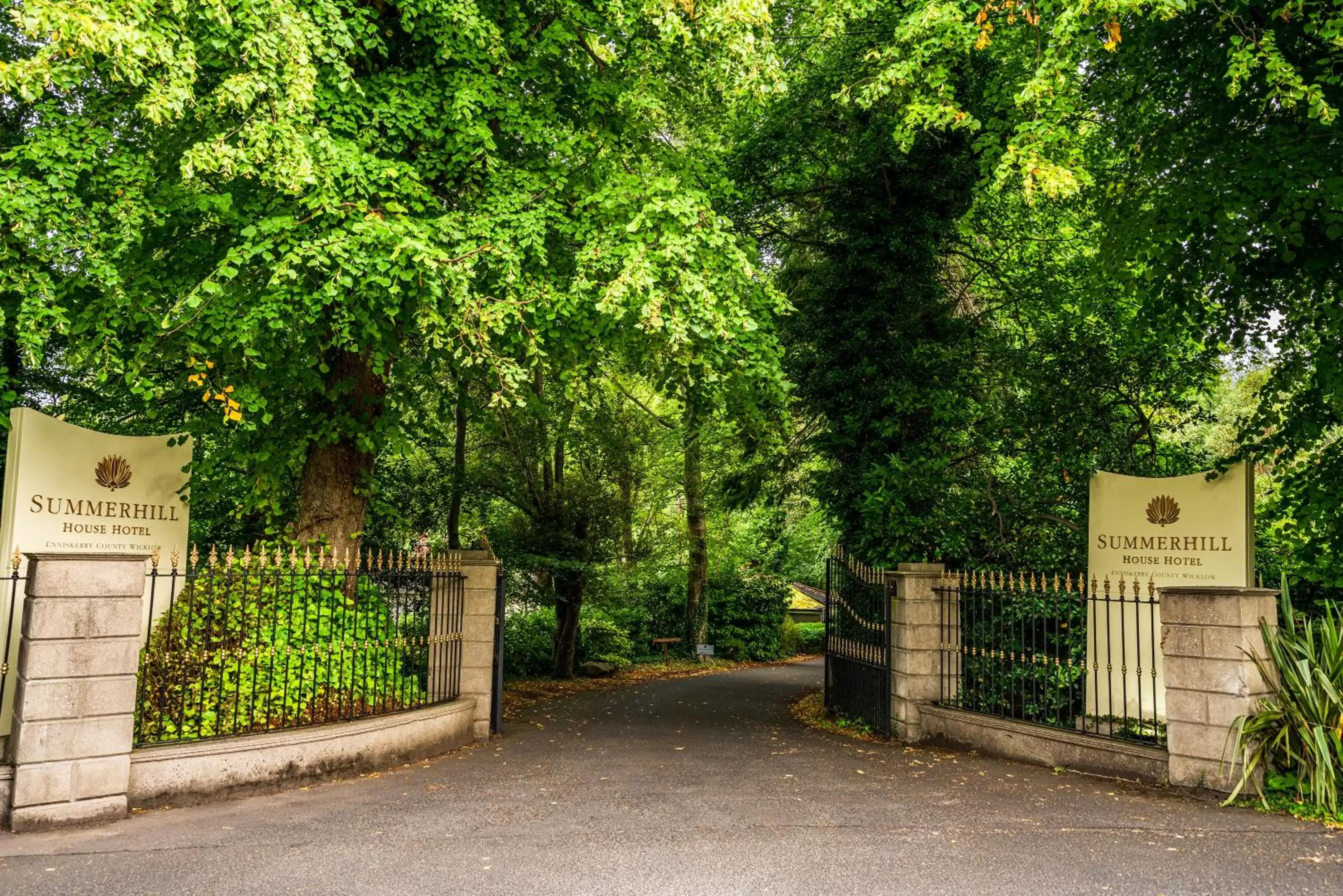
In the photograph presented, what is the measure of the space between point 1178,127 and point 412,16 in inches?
329

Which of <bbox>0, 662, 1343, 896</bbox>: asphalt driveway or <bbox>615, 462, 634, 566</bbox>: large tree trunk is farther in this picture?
<bbox>615, 462, 634, 566</bbox>: large tree trunk

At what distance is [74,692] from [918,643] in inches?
306

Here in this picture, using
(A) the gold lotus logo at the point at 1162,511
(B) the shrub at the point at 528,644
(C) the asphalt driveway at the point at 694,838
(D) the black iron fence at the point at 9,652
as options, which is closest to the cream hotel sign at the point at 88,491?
(D) the black iron fence at the point at 9,652

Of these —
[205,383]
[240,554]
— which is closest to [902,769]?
[205,383]

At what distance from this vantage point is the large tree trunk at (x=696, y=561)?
22.4m

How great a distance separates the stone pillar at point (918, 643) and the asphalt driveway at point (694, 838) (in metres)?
1.34

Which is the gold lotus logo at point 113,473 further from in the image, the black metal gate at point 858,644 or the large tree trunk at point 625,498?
the large tree trunk at point 625,498

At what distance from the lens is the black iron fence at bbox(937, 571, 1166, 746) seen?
802 cm

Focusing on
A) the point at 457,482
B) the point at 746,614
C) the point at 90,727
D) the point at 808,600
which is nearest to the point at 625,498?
the point at 457,482

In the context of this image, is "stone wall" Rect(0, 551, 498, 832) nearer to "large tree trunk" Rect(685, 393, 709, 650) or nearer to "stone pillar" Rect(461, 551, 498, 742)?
"stone pillar" Rect(461, 551, 498, 742)

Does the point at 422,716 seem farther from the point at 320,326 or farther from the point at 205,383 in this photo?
the point at 205,383

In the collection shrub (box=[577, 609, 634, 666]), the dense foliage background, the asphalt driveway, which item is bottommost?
shrub (box=[577, 609, 634, 666])

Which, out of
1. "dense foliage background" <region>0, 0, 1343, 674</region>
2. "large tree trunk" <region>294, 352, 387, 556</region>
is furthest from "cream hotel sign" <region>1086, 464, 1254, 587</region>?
"large tree trunk" <region>294, 352, 387, 556</region>

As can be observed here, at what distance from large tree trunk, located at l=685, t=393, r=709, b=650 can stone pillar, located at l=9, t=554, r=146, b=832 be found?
53.2 feet
